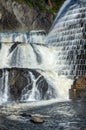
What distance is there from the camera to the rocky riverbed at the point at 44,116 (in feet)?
81.5

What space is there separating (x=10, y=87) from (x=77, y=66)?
30.4 ft

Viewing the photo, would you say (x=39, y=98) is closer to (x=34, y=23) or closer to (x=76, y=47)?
(x=76, y=47)

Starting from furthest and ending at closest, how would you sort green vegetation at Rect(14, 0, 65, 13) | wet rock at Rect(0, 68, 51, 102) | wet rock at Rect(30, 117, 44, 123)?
1. green vegetation at Rect(14, 0, 65, 13)
2. wet rock at Rect(0, 68, 51, 102)
3. wet rock at Rect(30, 117, 44, 123)

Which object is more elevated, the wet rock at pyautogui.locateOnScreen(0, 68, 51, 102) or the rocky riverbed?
the wet rock at pyautogui.locateOnScreen(0, 68, 51, 102)

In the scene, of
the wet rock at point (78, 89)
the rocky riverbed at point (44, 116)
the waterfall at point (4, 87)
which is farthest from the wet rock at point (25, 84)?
the rocky riverbed at point (44, 116)

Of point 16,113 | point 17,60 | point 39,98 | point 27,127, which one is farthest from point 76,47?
point 27,127

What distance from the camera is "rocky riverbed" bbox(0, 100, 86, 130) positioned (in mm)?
24828

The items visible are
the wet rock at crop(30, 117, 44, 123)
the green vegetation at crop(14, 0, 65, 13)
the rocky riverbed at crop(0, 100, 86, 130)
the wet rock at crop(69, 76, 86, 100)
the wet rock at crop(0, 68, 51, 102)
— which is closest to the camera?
the rocky riverbed at crop(0, 100, 86, 130)

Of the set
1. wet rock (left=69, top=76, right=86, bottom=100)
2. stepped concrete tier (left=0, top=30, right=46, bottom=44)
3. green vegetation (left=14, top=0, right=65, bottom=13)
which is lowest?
wet rock (left=69, top=76, right=86, bottom=100)

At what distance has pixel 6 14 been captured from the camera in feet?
308

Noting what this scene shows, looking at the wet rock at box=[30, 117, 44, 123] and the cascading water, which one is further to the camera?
the cascading water

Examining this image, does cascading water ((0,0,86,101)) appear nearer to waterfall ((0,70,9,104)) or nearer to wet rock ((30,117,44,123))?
waterfall ((0,70,9,104))

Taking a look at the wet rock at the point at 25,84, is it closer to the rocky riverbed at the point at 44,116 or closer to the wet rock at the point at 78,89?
the wet rock at the point at 78,89

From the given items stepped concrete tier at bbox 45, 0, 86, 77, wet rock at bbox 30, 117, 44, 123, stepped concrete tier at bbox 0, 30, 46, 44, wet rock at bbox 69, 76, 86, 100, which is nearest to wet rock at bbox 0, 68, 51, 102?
wet rock at bbox 69, 76, 86, 100
